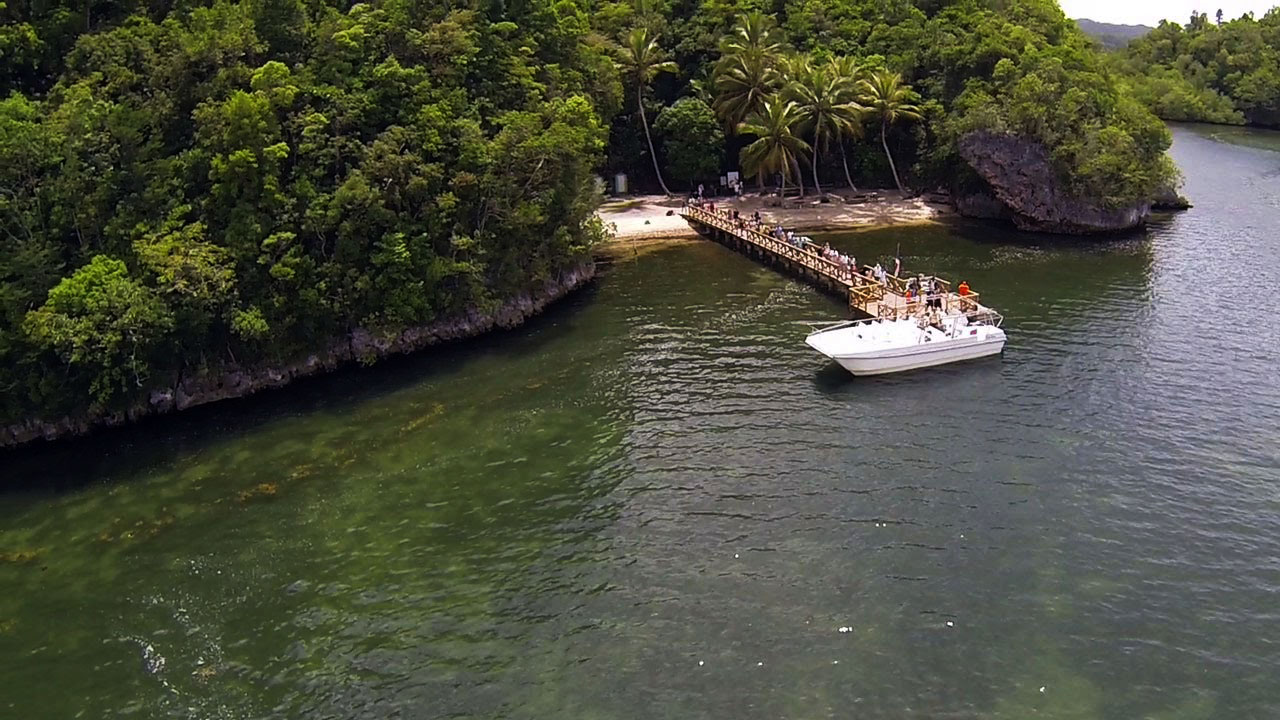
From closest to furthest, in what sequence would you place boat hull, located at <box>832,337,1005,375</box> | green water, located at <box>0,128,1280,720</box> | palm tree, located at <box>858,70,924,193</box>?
green water, located at <box>0,128,1280,720</box> → boat hull, located at <box>832,337,1005,375</box> → palm tree, located at <box>858,70,924,193</box>

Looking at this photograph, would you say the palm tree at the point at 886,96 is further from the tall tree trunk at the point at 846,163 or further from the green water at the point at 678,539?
the green water at the point at 678,539

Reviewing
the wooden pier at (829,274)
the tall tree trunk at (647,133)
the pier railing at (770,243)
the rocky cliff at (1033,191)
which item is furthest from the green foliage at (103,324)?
the rocky cliff at (1033,191)

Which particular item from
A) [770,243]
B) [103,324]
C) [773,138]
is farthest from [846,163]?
[103,324]

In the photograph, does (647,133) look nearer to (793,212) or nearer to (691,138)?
(691,138)

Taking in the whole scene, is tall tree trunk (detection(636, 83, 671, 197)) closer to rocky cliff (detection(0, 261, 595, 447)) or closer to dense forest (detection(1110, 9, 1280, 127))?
rocky cliff (detection(0, 261, 595, 447))

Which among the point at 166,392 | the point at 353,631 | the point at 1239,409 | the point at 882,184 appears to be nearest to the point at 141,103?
the point at 166,392

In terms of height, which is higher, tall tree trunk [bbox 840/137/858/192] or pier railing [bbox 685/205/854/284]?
tall tree trunk [bbox 840/137/858/192]

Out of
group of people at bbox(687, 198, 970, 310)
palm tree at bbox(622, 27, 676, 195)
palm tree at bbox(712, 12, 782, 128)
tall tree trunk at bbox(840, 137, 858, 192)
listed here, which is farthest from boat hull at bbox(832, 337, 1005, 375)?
palm tree at bbox(622, 27, 676, 195)
